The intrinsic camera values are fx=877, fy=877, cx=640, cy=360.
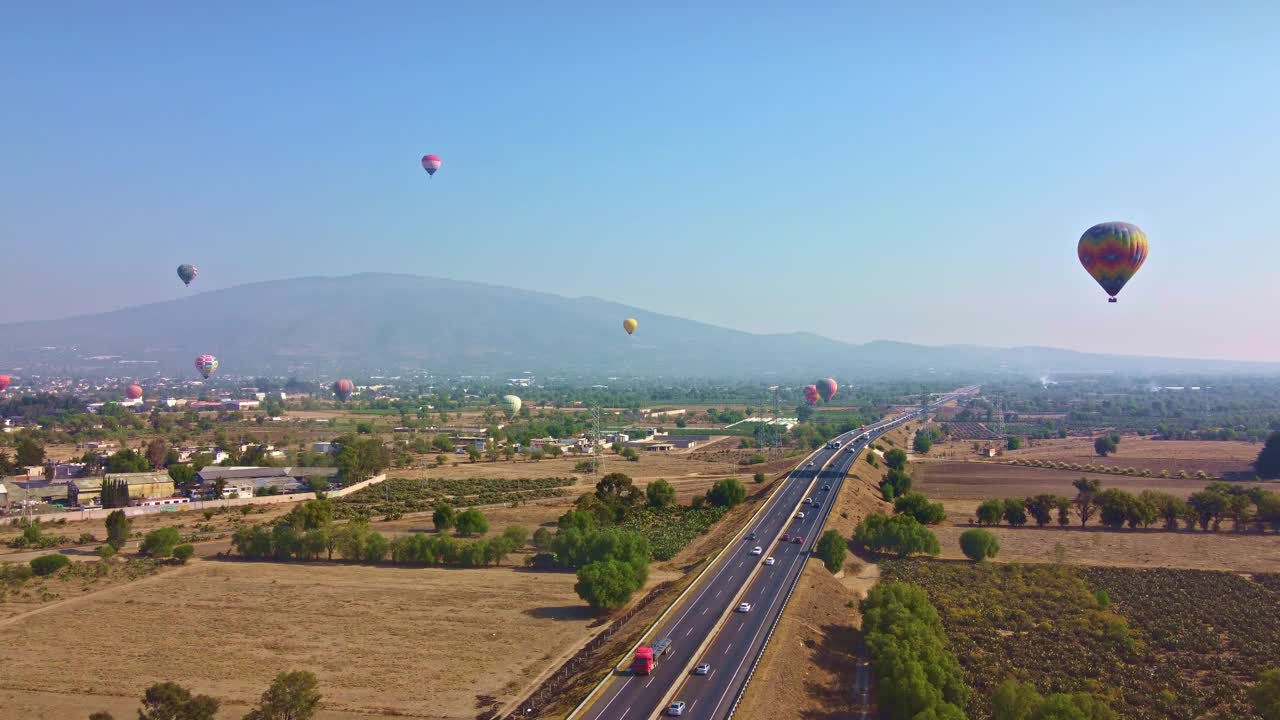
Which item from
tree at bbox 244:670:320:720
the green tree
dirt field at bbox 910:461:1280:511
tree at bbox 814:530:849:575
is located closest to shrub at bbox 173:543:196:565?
tree at bbox 244:670:320:720

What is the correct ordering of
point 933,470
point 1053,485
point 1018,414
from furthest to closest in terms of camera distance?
point 1018,414, point 933,470, point 1053,485

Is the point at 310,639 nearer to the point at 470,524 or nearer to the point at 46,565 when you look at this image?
the point at 46,565

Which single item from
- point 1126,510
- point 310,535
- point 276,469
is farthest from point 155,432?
point 1126,510

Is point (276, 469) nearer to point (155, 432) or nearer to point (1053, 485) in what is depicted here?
point (155, 432)

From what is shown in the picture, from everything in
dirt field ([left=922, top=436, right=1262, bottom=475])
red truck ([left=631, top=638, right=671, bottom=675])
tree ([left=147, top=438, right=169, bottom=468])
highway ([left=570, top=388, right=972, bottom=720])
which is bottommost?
dirt field ([left=922, top=436, right=1262, bottom=475])

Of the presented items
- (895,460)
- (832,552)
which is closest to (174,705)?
(832,552)

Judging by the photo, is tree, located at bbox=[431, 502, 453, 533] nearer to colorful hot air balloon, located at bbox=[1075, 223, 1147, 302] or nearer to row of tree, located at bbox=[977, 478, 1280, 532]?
row of tree, located at bbox=[977, 478, 1280, 532]
